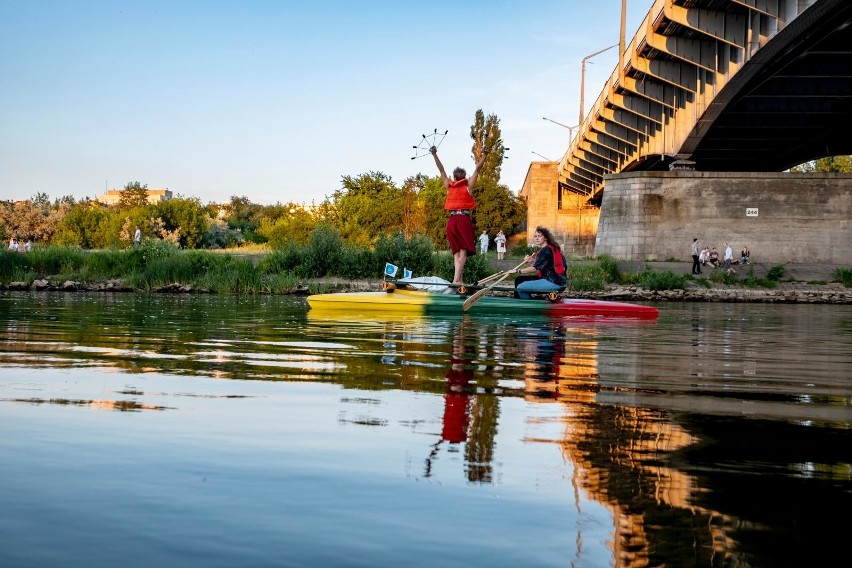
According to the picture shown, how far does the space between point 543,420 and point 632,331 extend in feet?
26.4

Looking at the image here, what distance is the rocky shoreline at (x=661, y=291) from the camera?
28609mm

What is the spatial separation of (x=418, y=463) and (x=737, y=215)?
36.3 m

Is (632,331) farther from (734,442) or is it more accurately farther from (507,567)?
(507,567)

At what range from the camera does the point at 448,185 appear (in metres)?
15.6

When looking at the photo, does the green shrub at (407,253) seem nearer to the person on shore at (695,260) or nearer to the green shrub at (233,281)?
the green shrub at (233,281)

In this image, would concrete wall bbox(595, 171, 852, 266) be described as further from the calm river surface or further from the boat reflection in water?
the calm river surface

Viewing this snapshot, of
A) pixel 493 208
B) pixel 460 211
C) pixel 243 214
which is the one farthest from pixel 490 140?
pixel 460 211

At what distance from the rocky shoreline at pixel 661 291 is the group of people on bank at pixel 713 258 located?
2.47 meters

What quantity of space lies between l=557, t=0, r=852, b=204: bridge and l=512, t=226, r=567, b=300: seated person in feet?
32.3

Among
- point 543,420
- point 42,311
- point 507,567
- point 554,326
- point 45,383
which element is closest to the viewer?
point 507,567

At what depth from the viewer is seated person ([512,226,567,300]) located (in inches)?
597

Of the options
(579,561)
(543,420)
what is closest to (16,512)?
(579,561)

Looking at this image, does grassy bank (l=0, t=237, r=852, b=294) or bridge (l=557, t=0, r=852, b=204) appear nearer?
bridge (l=557, t=0, r=852, b=204)

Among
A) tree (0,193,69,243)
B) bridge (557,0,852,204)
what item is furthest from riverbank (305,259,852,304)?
tree (0,193,69,243)
